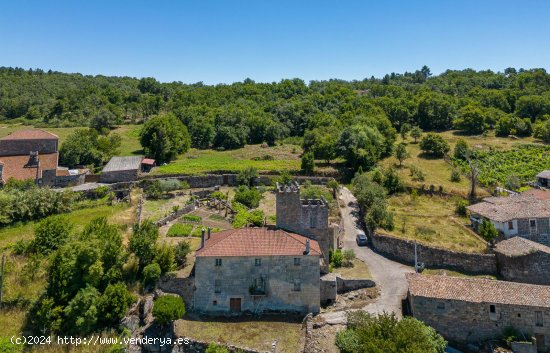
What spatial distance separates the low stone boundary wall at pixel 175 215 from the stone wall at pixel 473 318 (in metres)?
24.9

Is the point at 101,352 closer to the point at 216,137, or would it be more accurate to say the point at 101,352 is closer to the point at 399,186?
the point at 399,186

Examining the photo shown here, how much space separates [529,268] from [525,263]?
476 mm

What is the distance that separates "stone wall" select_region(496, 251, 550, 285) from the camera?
1211 inches

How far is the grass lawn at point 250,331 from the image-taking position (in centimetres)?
2461

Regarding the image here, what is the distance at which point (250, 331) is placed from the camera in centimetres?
2602

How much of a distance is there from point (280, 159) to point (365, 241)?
116 feet

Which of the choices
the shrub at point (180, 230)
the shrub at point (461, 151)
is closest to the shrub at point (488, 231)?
the shrub at point (180, 230)

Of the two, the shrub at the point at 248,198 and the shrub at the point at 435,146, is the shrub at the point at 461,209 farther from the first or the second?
the shrub at the point at 435,146

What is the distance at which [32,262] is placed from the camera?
99.8ft

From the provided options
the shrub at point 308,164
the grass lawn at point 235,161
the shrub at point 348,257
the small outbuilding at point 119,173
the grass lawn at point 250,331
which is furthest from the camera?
the grass lawn at point 235,161

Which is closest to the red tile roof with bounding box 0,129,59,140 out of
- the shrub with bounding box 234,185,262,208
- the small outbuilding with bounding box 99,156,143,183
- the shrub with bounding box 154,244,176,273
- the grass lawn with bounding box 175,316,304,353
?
the small outbuilding with bounding box 99,156,143,183

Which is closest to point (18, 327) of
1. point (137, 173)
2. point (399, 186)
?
point (137, 173)

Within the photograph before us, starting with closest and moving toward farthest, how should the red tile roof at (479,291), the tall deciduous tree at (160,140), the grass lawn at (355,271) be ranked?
1. the red tile roof at (479,291)
2. the grass lawn at (355,271)
3. the tall deciduous tree at (160,140)

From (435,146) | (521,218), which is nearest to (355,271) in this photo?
(521,218)
